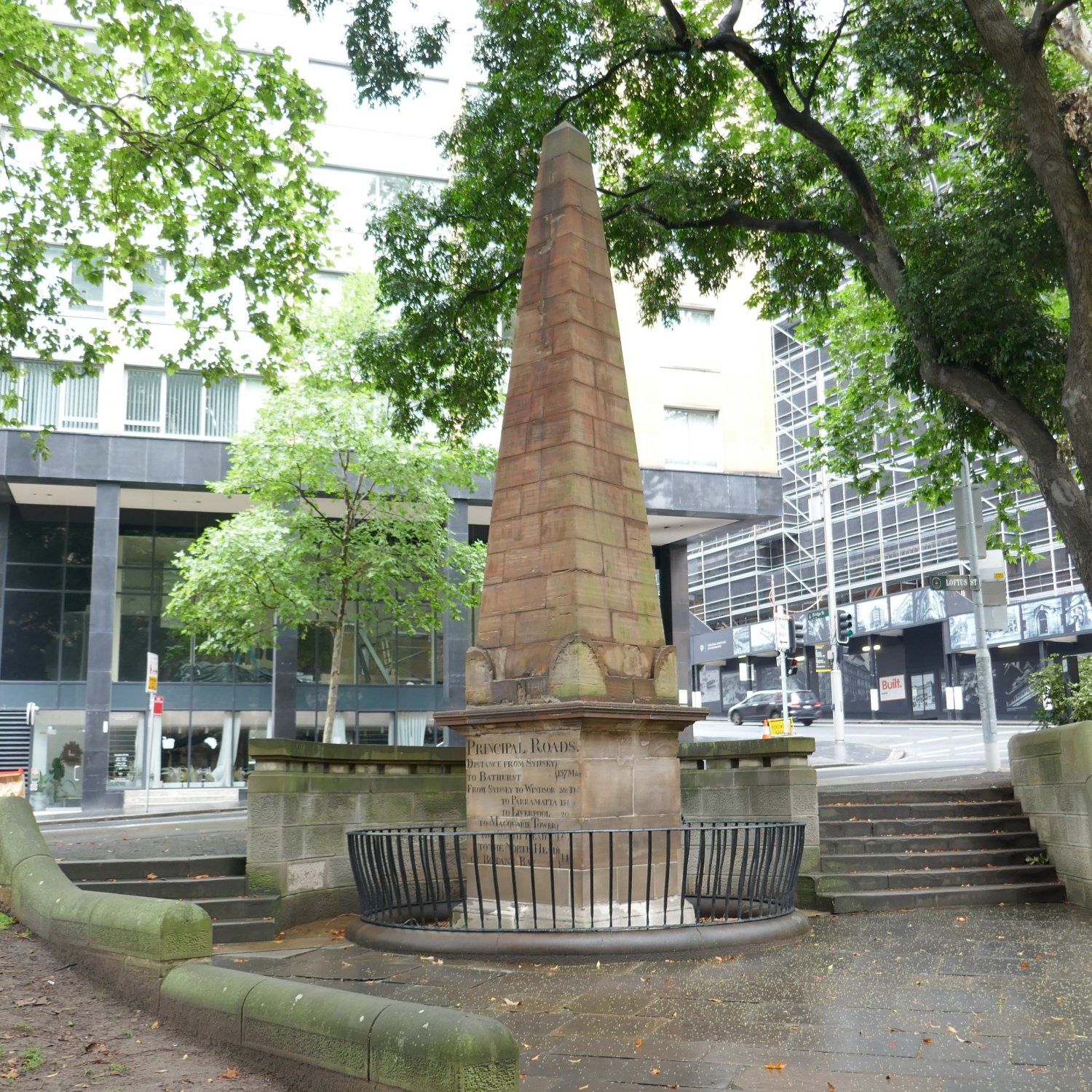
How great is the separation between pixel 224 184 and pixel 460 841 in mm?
10116

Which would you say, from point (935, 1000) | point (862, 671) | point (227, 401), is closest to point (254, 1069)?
point (935, 1000)

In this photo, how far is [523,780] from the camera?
967cm

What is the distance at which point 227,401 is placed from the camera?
31422 millimetres

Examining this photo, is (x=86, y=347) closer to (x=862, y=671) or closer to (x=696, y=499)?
(x=696, y=499)

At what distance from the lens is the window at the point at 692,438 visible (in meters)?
33.8

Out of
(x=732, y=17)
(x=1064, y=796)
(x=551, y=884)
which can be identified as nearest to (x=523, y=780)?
(x=551, y=884)

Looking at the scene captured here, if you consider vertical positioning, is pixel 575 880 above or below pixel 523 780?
below

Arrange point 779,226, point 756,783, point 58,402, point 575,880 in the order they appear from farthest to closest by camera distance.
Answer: point 58,402 < point 779,226 < point 756,783 < point 575,880

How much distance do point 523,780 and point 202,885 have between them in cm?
323

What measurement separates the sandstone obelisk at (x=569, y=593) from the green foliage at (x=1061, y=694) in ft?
20.4

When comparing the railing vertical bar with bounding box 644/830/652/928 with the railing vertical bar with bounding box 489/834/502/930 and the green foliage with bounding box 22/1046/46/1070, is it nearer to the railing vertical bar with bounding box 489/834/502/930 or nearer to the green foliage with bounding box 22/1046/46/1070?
the railing vertical bar with bounding box 489/834/502/930

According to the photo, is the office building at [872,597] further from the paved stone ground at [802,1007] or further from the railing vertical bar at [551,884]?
the railing vertical bar at [551,884]

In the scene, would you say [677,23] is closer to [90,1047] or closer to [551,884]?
[551,884]

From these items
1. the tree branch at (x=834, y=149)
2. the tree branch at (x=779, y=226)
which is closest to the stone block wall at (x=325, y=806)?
the tree branch at (x=834, y=149)
